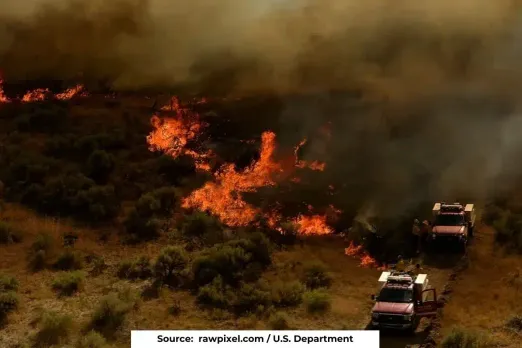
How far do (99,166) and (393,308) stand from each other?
65.8ft

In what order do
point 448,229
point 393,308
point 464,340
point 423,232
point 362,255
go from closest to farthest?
point 464,340 < point 393,308 < point 362,255 < point 448,229 < point 423,232

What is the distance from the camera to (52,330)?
18422 millimetres

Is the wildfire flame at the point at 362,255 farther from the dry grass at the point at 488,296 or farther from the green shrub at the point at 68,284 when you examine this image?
the green shrub at the point at 68,284

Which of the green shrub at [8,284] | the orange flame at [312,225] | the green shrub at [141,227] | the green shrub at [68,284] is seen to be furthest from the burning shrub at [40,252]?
the orange flame at [312,225]

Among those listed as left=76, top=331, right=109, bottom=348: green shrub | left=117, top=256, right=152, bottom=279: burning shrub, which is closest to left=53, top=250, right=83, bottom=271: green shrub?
left=117, top=256, right=152, bottom=279: burning shrub

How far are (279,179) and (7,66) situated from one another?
26.3 meters

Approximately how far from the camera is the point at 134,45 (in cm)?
3747

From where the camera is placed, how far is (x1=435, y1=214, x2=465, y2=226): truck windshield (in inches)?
1006

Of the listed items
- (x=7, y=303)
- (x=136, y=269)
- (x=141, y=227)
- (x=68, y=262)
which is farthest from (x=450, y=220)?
(x=7, y=303)

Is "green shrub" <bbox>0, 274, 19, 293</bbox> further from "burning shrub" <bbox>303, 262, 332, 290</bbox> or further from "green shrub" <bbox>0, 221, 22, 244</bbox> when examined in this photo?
"burning shrub" <bbox>303, 262, 332, 290</bbox>

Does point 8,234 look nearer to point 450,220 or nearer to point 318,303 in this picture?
point 318,303

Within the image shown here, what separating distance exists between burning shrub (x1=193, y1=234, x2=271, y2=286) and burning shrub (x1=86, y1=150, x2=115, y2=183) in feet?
36.5

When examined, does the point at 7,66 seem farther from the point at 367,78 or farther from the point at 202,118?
the point at 367,78

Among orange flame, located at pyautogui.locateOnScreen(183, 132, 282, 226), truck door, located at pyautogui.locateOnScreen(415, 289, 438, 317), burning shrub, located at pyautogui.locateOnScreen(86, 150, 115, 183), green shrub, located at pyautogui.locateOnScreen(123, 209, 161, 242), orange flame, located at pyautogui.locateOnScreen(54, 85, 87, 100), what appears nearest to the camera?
truck door, located at pyautogui.locateOnScreen(415, 289, 438, 317)
